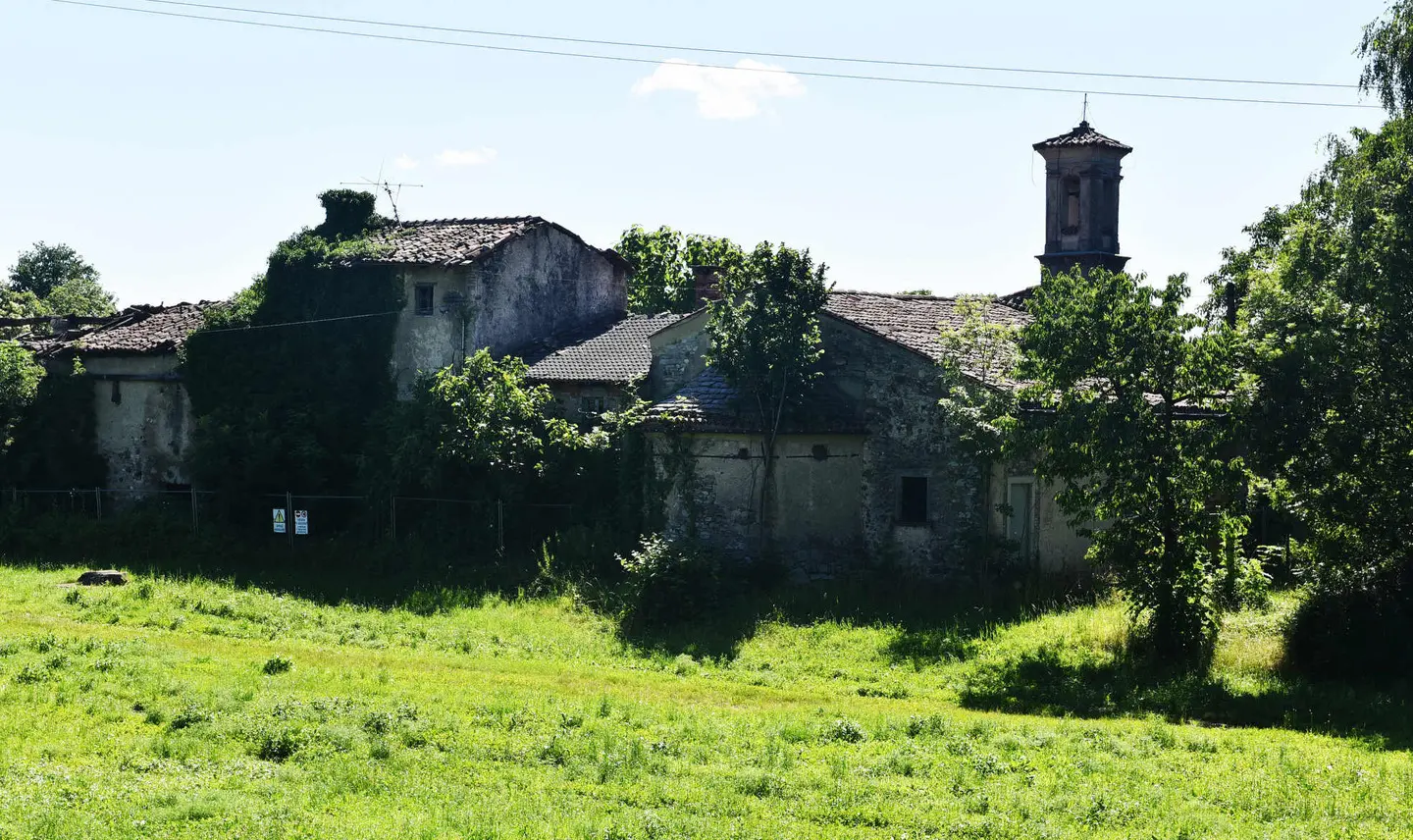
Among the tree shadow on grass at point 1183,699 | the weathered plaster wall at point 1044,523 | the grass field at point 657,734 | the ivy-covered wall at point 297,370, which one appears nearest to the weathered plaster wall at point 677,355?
the ivy-covered wall at point 297,370

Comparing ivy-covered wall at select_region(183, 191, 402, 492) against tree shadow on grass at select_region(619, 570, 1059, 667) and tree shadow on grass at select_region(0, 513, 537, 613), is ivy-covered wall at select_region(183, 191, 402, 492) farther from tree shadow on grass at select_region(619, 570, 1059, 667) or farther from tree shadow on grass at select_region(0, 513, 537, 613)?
tree shadow on grass at select_region(619, 570, 1059, 667)

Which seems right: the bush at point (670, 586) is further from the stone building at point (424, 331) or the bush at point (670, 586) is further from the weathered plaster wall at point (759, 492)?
the stone building at point (424, 331)

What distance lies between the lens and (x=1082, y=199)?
3731cm

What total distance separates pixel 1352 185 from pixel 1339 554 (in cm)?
528

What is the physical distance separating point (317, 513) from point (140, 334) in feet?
26.1

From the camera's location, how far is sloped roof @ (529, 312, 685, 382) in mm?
30188

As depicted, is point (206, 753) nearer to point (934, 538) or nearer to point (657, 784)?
point (657, 784)

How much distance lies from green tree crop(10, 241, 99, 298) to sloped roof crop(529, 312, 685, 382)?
6116 centimetres

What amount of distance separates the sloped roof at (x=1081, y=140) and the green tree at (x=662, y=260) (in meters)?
16.5

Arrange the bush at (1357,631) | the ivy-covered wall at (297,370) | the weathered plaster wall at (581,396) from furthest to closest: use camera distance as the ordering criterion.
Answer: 1. the ivy-covered wall at (297,370)
2. the weathered plaster wall at (581,396)
3. the bush at (1357,631)

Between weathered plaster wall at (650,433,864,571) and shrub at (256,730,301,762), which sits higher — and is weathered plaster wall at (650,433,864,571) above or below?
above

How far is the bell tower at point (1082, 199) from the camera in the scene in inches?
1460

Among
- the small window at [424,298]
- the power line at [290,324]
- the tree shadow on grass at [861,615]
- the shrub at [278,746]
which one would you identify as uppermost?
the small window at [424,298]

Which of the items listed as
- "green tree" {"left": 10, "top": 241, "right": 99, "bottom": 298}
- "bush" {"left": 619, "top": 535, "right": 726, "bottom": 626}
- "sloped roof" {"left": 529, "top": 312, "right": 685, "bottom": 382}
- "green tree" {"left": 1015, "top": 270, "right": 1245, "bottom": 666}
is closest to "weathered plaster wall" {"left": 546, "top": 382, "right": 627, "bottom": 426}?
"sloped roof" {"left": 529, "top": 312, "right": 685, "bottom": 382}
